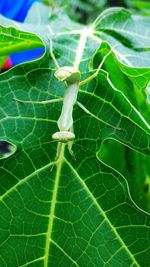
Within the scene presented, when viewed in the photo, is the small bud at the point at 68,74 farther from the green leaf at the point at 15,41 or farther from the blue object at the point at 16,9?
the blue object at the point at 16,9

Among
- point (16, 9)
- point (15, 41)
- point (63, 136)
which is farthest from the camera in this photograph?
point (16, 9)

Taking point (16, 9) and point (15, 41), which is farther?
point (16, 9)

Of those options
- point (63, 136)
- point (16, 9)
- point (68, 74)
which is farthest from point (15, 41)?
point (16, 9)

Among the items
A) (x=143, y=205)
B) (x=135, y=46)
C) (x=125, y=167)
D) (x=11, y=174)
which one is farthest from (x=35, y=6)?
(x=11, y=174)

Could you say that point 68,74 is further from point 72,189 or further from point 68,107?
point 72,189

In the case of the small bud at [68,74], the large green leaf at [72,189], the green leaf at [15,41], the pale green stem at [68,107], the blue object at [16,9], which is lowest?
the large green leaf at [72,189]

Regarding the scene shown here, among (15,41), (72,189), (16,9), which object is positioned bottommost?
(72,189)

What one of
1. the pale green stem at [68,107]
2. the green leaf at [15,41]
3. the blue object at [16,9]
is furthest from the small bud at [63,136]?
the blue object at [16,9]

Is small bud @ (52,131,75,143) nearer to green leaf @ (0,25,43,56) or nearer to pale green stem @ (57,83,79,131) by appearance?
pale green stem @ (57,83,79,131)
